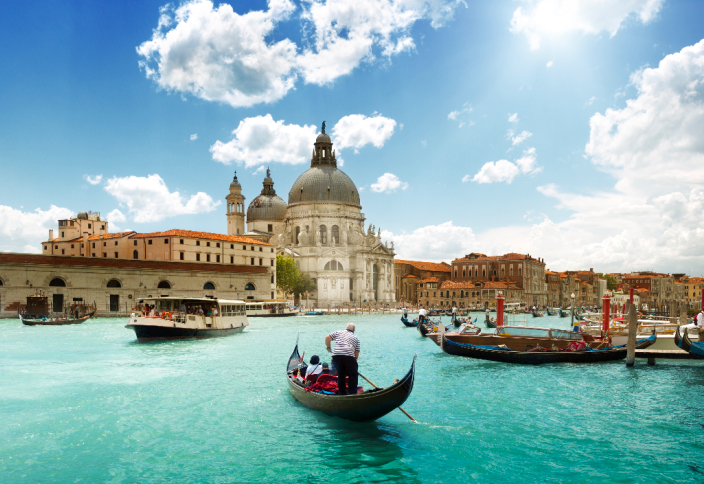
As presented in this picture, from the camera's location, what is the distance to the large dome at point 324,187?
3295 inches

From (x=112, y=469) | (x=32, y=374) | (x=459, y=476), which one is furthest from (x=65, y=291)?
(x=459, y=476)

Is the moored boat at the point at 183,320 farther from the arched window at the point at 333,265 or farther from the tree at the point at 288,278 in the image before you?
the arched window at the point at 333,265

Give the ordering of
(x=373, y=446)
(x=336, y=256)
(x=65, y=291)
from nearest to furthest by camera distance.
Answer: (x=373, y=446) < (x=65, y=291) < (x=336, y=256)

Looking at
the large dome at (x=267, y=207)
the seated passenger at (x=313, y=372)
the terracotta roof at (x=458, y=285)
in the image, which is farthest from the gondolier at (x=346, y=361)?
the large dome at (x=267, y=207)

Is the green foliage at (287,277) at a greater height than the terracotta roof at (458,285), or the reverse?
the green foliage at (287,277)

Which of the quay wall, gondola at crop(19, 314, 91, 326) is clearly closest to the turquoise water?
gondola at crop(19, 314, 91, 326)

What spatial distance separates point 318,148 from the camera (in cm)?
8844

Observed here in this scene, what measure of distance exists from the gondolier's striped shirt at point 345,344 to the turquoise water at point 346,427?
1.49 m

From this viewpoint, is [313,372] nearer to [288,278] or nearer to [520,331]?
[520,331]

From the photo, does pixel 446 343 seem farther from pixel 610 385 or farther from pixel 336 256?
pixel 336 256

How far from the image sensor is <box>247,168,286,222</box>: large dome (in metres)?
90.5

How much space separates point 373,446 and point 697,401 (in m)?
8.80

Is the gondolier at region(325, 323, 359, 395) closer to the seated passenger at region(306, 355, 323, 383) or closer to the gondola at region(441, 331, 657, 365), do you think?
the seated passenger at region(306, 355, 323, 383)

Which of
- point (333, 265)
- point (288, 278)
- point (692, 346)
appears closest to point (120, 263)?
point (288, 278)
